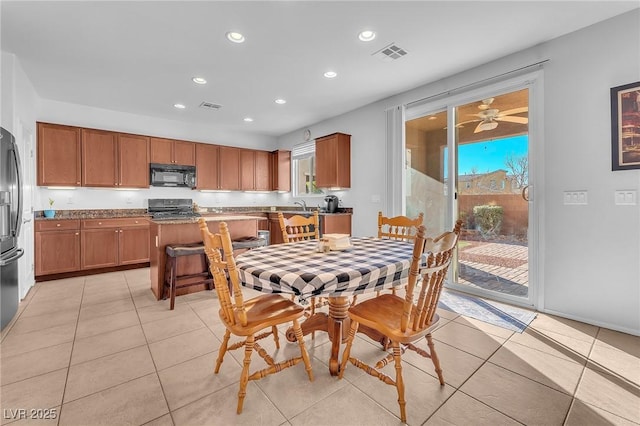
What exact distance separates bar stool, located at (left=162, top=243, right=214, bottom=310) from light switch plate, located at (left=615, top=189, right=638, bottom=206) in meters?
3.90

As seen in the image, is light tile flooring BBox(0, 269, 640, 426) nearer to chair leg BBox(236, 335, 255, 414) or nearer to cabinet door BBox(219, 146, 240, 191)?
chair leg BBox(236, 335, 255, 414)

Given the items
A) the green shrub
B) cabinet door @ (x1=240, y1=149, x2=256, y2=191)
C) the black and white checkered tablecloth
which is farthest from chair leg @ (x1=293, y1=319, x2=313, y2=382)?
cabinet door @ (x1=240, y1=149, x2=256, y2=191)

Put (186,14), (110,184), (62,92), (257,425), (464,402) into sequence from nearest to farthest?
(257,425), (464,402), (186,14), (62,92), (110,184)

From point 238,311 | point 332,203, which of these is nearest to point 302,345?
point 238,311

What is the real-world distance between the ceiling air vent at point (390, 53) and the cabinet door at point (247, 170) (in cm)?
395

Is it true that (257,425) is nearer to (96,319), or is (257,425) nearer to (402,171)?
(96,319)

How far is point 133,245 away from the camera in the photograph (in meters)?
4.61

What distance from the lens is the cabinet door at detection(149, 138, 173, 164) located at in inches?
197

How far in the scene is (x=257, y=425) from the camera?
1376 millimetres

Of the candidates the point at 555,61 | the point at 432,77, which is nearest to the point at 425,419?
the point at 555,61

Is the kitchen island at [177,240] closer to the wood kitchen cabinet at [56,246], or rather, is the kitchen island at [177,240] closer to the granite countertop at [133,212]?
the granite countertop at [133,212]

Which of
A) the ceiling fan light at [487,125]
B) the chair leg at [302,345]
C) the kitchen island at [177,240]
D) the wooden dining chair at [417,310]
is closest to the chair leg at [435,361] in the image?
the wooden dining chair at [417,310]

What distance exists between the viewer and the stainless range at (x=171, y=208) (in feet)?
16.8

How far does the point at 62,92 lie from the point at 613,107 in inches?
255
